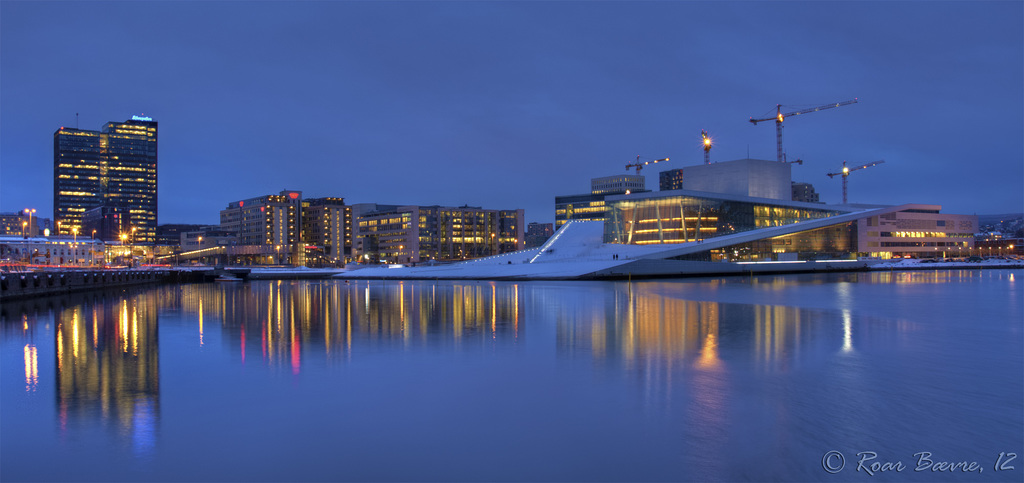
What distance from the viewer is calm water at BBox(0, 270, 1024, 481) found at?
7164 mm

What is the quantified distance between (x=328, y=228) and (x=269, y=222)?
1676 cm

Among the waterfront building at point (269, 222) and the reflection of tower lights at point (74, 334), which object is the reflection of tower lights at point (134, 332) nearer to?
the reflection of tower lights at point (74, 334)

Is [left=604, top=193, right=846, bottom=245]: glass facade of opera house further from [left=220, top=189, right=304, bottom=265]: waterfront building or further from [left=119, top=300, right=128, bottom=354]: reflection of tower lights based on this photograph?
[left=220, top=189, right=304, bottom=265]: waterfront building

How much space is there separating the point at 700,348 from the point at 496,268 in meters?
52.6

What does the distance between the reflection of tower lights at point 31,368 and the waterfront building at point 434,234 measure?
122358mm

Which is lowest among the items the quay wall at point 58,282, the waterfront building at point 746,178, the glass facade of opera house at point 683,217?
the quay wall at point 58,282

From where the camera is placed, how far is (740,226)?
7194cm

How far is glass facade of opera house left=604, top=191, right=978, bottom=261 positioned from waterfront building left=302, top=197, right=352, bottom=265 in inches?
3903

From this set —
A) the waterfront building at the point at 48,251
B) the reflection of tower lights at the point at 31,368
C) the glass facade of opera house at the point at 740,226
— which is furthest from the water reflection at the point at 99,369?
the waterfront building at the point at 48,251

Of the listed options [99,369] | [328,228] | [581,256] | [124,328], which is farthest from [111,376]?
[328,228]

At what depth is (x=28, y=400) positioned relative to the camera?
1037 centimetres

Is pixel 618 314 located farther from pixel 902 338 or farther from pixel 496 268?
pixel 496 268

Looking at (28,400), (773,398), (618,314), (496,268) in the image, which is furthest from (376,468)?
(496,268)

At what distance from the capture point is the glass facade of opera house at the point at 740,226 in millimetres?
70000
